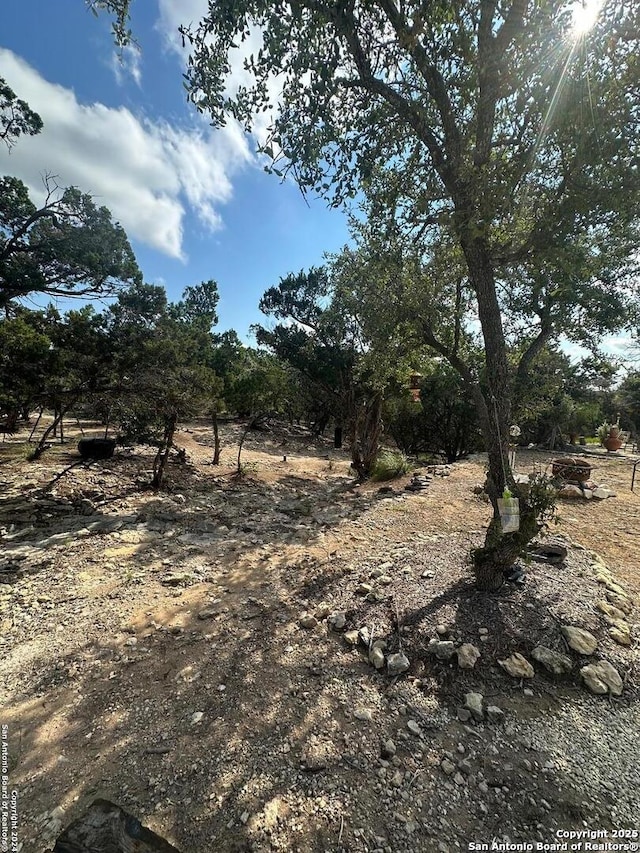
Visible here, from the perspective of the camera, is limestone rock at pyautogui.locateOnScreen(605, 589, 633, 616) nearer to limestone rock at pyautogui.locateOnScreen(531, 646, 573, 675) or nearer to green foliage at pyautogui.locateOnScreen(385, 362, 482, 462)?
limestone rock at pyautogui.locateOnScreen(531, 646, 573, 675)

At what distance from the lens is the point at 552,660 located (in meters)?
2.73

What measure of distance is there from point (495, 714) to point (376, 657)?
3.05 feet

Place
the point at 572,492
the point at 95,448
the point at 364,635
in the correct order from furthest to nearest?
the point at 95,448, the point at 572,492, the point at 364,635

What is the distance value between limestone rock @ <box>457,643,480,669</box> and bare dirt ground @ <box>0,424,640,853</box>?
44mm

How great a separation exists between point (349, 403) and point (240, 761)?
10.2 meters

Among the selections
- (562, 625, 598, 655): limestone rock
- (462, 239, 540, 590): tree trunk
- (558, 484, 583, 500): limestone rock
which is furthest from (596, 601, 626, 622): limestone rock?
(558, 484, 583, 500): limestone rock

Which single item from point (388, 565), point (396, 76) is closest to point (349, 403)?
point (388, 565)

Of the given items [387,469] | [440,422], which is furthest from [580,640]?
[440,422]

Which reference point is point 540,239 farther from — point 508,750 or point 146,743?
point 146,743

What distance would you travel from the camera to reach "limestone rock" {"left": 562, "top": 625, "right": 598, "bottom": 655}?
2793 millimetres

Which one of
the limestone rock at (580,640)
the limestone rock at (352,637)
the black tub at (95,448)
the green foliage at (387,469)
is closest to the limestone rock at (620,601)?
the limestone rock at (580,640)

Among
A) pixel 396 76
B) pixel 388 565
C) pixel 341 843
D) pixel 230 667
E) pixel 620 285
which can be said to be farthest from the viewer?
pixel 620 285

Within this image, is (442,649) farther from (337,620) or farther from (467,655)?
(337,620)

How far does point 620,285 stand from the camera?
21.0ft
